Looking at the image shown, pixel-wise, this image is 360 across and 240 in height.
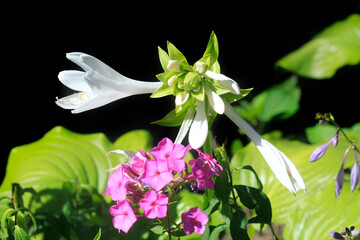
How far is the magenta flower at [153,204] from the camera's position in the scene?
81 centimetres

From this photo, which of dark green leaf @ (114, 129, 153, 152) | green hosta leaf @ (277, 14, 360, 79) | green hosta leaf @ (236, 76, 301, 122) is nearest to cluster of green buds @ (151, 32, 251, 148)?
dark green leaf @ (114, 129, 153, 152)

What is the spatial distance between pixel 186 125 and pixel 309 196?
0.63 m

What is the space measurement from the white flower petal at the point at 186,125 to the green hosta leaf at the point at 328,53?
1.29 m

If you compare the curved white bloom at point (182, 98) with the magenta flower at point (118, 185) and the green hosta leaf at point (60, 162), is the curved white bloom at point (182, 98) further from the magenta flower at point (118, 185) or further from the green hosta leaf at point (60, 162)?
the green hosta leaf at point (60, 162)

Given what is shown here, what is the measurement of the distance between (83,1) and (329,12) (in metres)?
1.34

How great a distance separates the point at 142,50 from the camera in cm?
225

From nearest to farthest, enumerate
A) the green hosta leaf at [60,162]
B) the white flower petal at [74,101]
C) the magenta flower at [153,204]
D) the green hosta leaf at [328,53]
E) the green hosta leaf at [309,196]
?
the magenta flower at [153,204] < the white flower petal at [74,101] < the green hosta leaf at [309,196] < the green hosta leaf at [60,162] < the green hosta leaf at [328,53]

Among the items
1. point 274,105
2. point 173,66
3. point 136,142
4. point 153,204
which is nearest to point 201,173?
point 153,204

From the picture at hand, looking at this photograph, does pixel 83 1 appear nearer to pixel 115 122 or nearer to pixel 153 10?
pixel 153 10

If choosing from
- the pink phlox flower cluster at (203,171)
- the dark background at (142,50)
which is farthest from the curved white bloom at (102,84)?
the dark background at (142,50)

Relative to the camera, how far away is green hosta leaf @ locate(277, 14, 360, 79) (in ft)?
6.84

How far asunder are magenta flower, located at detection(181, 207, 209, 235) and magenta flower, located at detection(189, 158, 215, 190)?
0.05 meters

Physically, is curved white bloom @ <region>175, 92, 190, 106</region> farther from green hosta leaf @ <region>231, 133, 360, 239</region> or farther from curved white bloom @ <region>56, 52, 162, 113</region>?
green hosta leaf @ <region>231, 133, 360, 239</region>

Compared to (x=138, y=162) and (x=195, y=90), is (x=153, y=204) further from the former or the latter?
(x=195, y=90)
